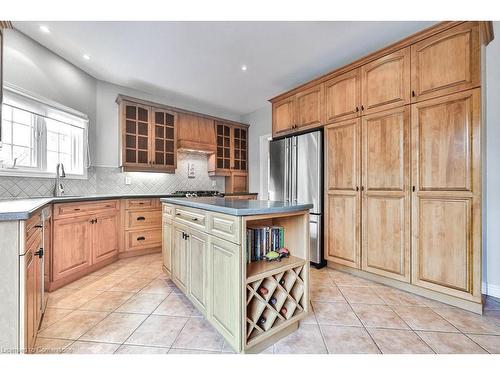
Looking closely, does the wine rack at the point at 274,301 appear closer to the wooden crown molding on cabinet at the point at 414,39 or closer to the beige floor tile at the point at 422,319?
the beige floor tile at the point at 422,319

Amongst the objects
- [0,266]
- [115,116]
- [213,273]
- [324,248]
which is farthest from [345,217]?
[115,116]

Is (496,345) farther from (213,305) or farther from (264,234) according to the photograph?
(213,305)

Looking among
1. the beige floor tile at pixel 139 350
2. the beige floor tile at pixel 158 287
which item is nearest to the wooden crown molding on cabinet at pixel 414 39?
the beige floor tile at pixel 158 287

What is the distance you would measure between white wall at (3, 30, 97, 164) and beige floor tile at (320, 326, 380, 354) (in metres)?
3.66

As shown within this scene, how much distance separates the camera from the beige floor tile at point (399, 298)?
200cm

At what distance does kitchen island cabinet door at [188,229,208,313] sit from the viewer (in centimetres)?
159

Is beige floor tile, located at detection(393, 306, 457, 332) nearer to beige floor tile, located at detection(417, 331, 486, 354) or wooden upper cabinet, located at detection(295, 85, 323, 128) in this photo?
beige floor tile, located at detection(417, 331, 486, 354)

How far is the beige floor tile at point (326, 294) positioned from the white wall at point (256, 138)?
8.92 ft

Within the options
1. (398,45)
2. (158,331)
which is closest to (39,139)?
(158,331)

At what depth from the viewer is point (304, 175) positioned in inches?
116

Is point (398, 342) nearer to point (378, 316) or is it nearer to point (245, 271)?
point (378, 316)

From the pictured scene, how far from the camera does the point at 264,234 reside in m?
1.61
